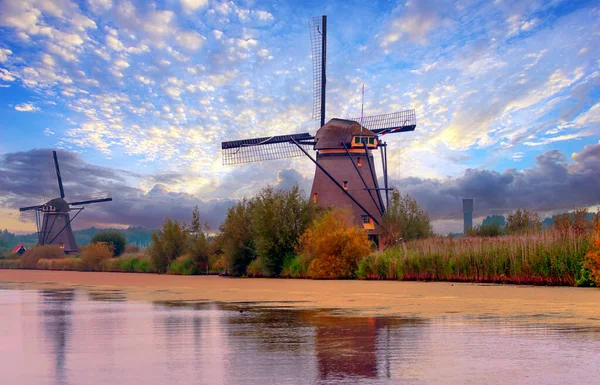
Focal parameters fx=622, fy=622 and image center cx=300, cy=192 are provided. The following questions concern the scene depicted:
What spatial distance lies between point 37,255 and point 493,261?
251ft

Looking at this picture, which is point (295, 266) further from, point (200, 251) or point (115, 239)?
point (115, 239)

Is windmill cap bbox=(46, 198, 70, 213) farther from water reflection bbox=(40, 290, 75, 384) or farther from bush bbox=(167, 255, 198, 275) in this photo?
water reflection bbox=(40, 290, 75, 384)

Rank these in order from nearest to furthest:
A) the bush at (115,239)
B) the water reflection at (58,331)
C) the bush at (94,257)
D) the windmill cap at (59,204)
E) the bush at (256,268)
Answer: the water reflection at (58,331) → the bush at (256,268) → the bush at (94,257) → the bush at (115,239) → the windmill cap at (59,204)

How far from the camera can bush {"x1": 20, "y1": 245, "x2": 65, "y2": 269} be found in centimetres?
8800

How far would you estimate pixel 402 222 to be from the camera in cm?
4959

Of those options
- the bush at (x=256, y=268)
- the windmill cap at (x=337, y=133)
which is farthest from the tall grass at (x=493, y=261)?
the windmill cap at (x=337, y=133)

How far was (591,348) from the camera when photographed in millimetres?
8242

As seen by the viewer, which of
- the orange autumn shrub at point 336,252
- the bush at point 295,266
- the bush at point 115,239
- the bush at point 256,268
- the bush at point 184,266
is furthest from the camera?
the bush at point 115,239

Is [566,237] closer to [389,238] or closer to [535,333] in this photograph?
[535,333]

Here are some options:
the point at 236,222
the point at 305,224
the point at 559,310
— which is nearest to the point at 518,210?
the point at 305,224

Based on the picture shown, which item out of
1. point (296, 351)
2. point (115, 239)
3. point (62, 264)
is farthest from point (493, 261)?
point (115, 239)

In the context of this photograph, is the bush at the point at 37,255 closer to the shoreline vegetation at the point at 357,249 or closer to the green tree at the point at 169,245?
the shoreline vegetation at the point at 357,249

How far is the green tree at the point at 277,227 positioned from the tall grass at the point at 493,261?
884 centimetres

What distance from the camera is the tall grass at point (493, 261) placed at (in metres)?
24.3
